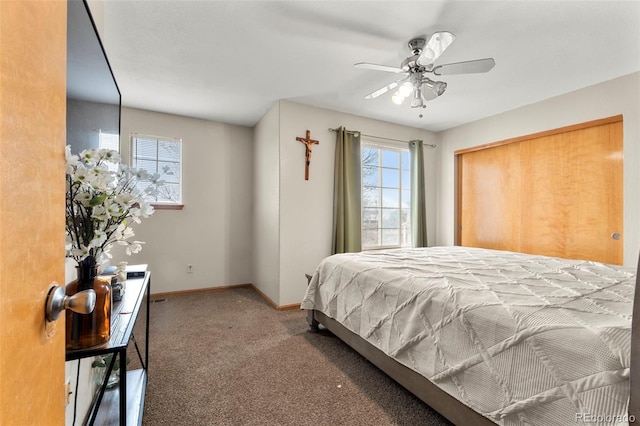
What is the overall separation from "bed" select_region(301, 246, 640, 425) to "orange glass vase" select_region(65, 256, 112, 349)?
54.6 inches

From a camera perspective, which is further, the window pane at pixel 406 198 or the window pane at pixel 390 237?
the window pane at pixel 406 198

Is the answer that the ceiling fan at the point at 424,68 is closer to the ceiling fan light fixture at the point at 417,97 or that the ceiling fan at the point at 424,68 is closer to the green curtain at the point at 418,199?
the ceiling fan light fixture at the point at 417,97

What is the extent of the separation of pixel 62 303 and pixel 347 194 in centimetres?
334

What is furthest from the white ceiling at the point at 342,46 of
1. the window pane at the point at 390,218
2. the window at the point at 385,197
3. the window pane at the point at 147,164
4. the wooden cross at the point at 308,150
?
the window pane at the point at 390,218

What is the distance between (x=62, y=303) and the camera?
20.9 inches

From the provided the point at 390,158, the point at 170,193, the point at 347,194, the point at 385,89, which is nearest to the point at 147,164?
the point at 170,193

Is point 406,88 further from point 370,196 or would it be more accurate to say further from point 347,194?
point 370,196

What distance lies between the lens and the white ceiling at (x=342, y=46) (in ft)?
6.18

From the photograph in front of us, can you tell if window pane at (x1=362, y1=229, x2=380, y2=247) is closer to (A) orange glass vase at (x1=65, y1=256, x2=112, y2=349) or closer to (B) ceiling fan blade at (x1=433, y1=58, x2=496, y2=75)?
(B) ceiling fan blade at (x1=433, y1=58, x2=496, y2=75)

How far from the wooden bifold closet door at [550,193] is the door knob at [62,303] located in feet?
12.9

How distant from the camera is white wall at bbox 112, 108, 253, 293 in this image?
12.4 ft

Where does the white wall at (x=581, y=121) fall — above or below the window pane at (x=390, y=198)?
above

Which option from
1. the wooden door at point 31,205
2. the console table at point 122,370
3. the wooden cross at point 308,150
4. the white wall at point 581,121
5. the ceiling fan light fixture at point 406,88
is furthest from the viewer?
the wooden cross at point 308,150

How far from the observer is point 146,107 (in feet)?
11.9
